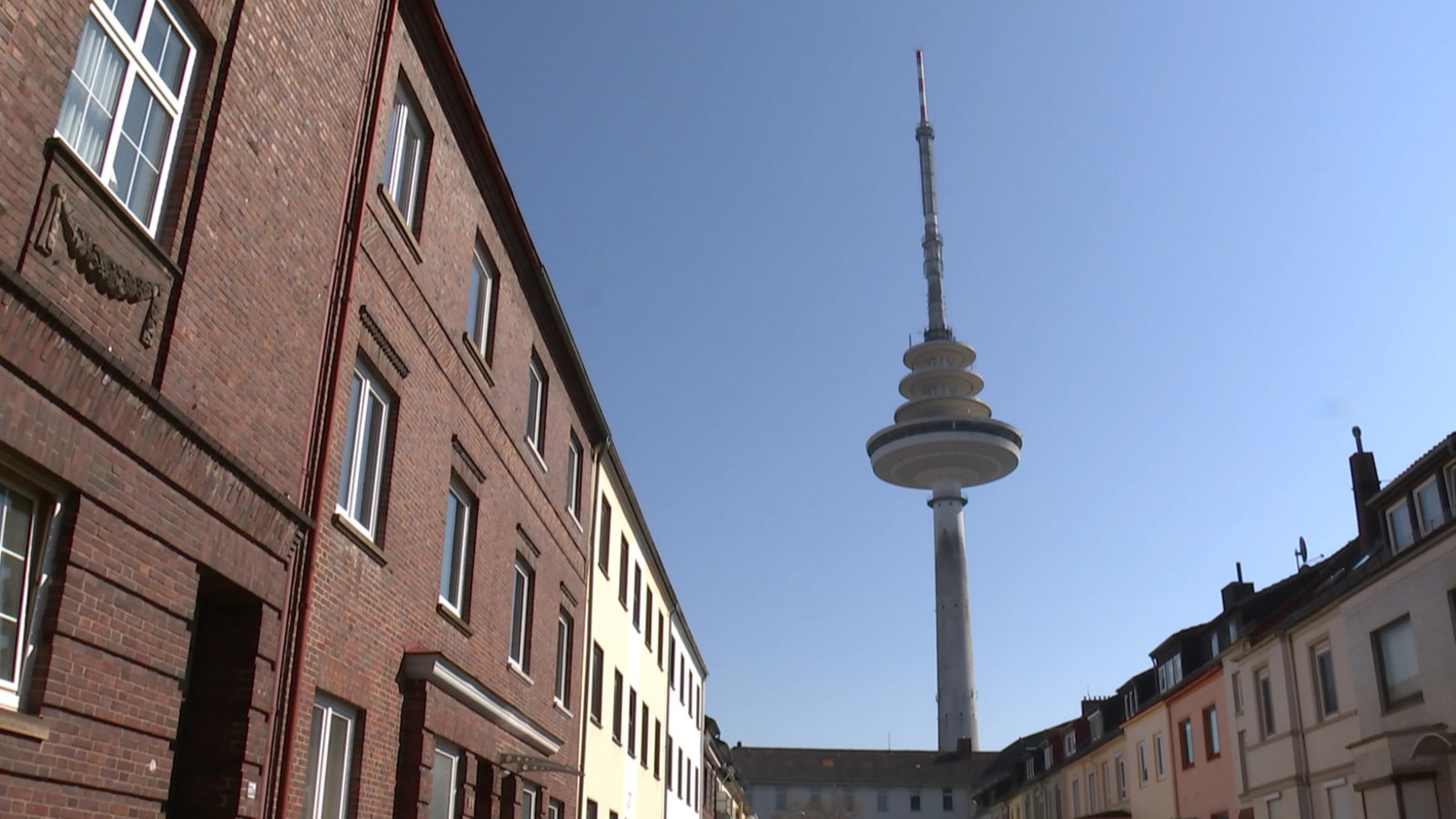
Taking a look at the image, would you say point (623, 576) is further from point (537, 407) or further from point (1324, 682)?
point (1324, 682)

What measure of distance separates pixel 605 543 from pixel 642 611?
19.2 feet

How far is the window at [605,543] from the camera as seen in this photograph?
25.5 m

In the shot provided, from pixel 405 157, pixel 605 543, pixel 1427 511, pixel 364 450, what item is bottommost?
pixel 364 450

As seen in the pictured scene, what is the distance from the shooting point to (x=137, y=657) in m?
7.94

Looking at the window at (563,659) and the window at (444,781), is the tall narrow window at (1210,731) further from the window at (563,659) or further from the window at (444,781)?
the window at (444,781)

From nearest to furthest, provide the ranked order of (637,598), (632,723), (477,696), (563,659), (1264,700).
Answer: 1. (477,696)
2. (563,659)
3. (1264,700)
4. (632,723)
5. (637,598)

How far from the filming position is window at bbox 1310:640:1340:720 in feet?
79.1

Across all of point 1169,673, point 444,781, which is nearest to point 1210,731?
point 1169,673

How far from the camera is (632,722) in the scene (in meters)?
29.7

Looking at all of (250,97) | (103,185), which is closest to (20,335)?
(103,185)

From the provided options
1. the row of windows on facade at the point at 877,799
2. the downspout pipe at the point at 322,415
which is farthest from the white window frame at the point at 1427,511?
the row of windows on facade at the point at 877,799

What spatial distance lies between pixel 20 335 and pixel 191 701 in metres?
3.82

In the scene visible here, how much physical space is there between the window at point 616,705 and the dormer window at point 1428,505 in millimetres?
15935

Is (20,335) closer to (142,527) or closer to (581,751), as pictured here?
(142,527)
